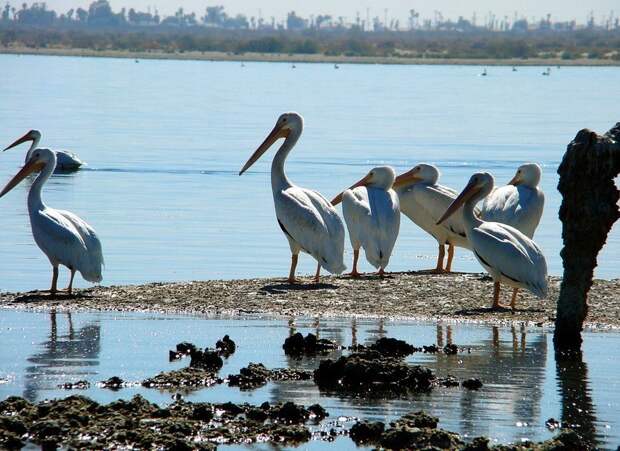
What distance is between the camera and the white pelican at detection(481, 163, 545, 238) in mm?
13719

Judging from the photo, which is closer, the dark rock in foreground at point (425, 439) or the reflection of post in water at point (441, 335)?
the dark rock in foreground at point (425, 439)

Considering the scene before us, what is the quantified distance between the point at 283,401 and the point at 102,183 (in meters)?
17.4

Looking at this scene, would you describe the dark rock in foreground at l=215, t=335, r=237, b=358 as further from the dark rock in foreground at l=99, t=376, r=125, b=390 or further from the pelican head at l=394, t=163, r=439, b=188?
the pelican head at l=394, t=163, r=439, b=188

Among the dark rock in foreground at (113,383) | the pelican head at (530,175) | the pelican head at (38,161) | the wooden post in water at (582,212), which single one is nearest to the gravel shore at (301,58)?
the pelican head at (530,175)

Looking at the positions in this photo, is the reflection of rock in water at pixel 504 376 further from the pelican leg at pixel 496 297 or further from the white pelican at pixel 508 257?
the pelican leg at pixel 496 297

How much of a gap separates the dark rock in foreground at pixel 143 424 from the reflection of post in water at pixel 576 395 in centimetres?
158

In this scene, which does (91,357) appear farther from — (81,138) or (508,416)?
(81,138)

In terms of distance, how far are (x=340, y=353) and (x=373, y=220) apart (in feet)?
12.3

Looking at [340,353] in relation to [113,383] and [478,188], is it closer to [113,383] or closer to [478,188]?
[113,383]

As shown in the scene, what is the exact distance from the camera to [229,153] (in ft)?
106

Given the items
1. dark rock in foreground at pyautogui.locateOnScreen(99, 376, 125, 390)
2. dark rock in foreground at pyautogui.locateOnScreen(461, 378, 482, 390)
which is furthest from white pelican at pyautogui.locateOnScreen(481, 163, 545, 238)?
dark rock in foreground at pyautogui.locateOnScreen(99, 376, 125, 390)

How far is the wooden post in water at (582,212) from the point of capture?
10.1 meters

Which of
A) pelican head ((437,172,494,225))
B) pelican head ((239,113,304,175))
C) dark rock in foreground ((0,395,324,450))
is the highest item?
pelican head ((239,113,304,175))

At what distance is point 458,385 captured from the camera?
9.17 meters
